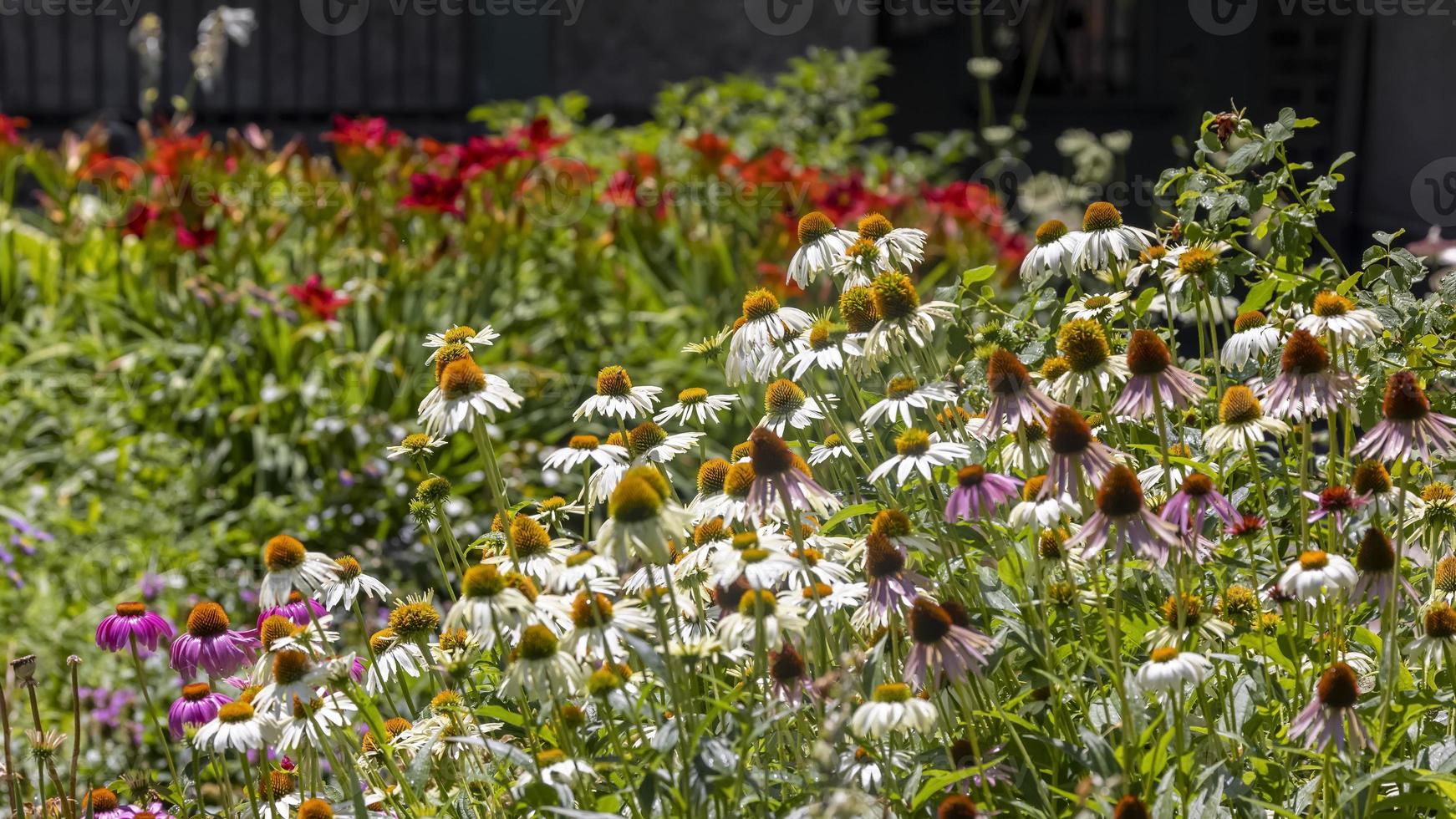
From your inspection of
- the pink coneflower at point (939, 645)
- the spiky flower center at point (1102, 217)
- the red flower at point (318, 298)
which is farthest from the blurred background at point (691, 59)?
the pink coneflower at point (939, 645)

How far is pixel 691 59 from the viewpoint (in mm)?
8672

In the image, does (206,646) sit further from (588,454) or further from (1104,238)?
(1104,238)

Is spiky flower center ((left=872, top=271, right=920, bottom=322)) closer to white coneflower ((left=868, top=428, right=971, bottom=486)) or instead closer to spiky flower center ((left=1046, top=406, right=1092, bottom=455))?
white coneflower ((left=868, top=428, right=971, bottom=486))

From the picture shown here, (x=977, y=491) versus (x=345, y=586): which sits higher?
(x=977, y=491)

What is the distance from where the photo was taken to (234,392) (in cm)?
410

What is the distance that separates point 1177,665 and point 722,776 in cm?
39

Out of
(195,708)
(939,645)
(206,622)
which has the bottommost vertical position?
(195,708)

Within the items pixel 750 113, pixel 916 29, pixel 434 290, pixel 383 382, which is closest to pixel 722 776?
pixel 383 382

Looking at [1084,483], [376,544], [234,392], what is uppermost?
[1084,483]

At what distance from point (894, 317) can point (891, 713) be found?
48 cm

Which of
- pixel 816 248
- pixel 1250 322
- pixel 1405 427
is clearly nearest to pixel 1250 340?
pixel 1250 322

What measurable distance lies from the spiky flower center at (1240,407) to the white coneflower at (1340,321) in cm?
11

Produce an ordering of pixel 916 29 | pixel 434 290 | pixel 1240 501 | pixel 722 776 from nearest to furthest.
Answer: pixel 722 776
pixel 1240 501
pixel 434 290
pixel 916 29

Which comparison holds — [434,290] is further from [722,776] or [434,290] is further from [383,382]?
[722,776]
